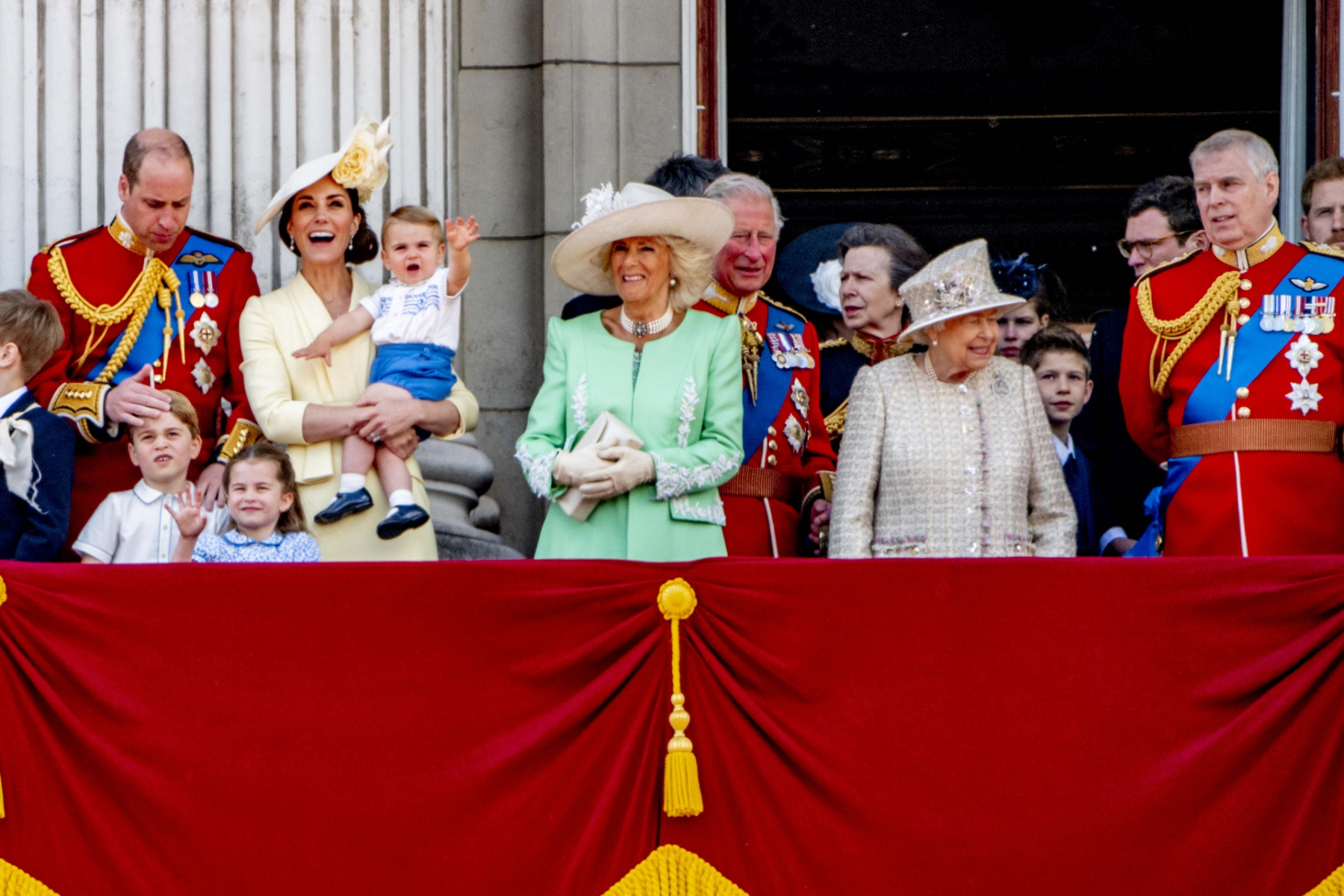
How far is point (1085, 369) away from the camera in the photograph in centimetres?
643

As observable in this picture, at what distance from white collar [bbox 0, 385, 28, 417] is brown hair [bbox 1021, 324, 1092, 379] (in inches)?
116

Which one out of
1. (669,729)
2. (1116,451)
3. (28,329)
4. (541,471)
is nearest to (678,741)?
(669,729)

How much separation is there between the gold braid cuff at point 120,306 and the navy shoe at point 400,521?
36.8 inches

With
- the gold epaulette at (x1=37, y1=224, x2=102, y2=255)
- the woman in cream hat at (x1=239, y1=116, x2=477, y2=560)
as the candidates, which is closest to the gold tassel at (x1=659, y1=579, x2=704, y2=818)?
the woman in cream hat at (x1=239, y1=116, x2=477, y2=560)

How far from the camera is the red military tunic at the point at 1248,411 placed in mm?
5492

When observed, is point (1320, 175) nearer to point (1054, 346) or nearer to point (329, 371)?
point (1054, 346)

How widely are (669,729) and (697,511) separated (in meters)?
0.72

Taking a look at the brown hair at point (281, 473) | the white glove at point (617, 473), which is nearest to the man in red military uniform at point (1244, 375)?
the white glove at point (617, 473)

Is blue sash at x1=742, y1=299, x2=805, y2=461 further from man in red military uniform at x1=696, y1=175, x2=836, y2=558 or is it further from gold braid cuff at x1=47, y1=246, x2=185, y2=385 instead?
gold braid cuff at x1=47, y1=246, x2=185, y2=385

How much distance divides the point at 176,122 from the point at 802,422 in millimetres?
2526

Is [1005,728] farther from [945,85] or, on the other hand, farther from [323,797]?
[945,85]

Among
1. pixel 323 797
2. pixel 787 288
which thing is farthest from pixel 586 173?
pixel 323 797

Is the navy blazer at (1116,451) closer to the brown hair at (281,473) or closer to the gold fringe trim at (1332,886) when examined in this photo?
the gold fringe trim at (1332,886)

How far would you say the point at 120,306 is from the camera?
235 inches
